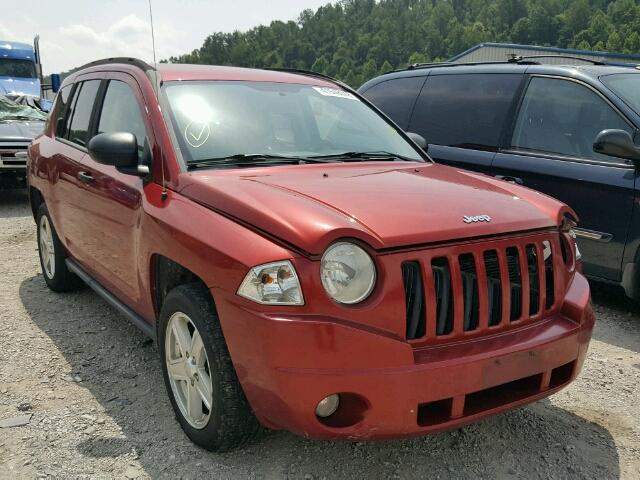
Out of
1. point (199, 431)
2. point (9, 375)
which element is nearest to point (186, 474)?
point (199, 431)

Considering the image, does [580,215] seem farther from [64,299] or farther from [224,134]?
[64,299]

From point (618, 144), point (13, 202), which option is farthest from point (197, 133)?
point (13, 202)

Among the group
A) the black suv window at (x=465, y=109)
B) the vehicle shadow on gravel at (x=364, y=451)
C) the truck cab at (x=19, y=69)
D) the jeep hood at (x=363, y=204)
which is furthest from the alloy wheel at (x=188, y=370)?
the truck cab at (x=19, y=69)

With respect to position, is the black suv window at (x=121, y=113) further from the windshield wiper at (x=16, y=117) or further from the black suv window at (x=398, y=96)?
the windshield wiper at (x=16, y=117)

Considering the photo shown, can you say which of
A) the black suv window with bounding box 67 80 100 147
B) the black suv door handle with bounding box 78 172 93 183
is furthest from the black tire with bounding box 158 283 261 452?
the black suv window with bounding box 67 80 100 147

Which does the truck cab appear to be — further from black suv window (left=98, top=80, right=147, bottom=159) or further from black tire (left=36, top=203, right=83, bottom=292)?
black suv window (left=98, top=80, right=147, bottom=159)

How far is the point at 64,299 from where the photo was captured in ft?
15.9

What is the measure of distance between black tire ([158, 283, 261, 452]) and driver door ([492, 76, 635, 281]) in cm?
306

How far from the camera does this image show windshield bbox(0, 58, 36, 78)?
20047mm

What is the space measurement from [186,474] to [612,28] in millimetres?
94065

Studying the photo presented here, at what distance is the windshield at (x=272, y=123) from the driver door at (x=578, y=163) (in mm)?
1473

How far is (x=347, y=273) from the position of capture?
7.29 feet

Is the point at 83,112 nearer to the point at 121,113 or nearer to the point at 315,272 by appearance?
the point at 121,113

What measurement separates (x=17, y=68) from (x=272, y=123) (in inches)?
790
